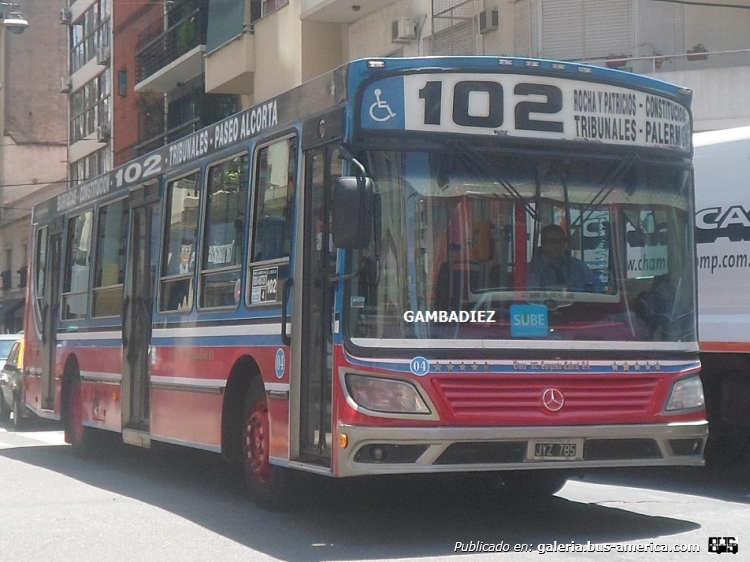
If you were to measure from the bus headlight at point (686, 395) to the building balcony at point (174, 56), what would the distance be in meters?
24.9

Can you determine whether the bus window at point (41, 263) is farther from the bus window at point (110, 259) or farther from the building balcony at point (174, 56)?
the building balcony at point (174, 56)

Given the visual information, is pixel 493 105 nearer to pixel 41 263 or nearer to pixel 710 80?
pixel 41 263

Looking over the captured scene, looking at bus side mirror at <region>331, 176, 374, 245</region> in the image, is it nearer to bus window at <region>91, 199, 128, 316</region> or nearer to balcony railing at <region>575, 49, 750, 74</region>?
bus window at <region>91, 199, 128, 316</region>

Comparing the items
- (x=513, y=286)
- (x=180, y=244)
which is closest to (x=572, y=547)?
(x=513, y=286)

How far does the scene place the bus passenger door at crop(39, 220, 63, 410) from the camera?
50.0 ft

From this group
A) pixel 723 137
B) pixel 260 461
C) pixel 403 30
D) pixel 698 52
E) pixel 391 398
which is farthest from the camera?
pixel 403 30

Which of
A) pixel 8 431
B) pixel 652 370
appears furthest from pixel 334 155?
pixel 8 431

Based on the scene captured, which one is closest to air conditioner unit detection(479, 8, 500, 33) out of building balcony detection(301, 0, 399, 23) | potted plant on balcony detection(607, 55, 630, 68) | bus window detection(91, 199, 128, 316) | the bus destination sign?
potted plant on balcony detection(607, 55, 630, 68)

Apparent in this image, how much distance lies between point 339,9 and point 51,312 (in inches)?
443

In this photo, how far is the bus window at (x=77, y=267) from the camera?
14242 millimetres

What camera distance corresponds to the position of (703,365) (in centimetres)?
1143

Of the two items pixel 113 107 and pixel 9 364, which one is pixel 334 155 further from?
pixel 113 107

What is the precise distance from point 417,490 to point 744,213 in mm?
3515

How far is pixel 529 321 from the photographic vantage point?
26.7 ft
